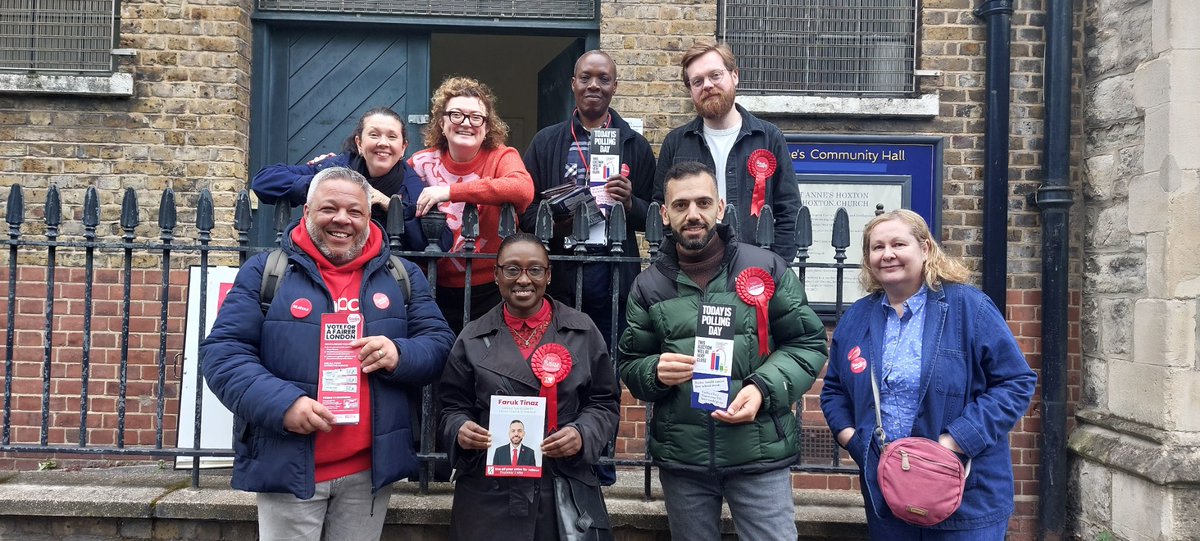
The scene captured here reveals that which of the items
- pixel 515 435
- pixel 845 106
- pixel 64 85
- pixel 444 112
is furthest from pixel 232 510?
pixel 845 106

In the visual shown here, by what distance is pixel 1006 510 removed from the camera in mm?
3064

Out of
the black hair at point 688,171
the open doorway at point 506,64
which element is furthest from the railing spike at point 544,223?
the open doorway at point 506,64

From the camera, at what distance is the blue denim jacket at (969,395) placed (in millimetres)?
2986

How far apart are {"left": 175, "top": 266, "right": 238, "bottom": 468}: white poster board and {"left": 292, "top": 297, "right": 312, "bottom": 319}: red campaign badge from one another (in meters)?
1.50

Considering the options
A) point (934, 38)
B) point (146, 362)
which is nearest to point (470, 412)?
point (146, 362)

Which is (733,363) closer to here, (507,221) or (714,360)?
(714,360)

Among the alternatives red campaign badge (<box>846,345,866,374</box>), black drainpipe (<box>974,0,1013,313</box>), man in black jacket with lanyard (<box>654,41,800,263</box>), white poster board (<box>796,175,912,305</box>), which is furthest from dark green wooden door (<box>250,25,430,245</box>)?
red campaign badge (<box>846,345,866,374</box>)

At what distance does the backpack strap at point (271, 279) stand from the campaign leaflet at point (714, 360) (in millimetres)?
1415

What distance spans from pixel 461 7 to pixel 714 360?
3.95 meters

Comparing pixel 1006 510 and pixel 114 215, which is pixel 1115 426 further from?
pixel 114 215

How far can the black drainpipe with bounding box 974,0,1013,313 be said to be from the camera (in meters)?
5.60

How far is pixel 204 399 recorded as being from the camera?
4.55 meters

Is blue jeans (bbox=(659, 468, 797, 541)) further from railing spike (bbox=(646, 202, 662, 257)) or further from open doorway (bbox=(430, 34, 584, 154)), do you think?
open doorway (bbox=(430, 34, 584, 154))

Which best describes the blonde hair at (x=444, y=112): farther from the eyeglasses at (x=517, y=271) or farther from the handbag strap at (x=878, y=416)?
the handbag strap at (x=878, y=416)
